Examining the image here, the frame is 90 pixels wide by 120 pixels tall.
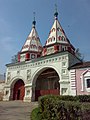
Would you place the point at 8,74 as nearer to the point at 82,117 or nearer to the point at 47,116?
the point at 47,116

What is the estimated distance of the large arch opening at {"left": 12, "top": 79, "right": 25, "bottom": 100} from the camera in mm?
26781

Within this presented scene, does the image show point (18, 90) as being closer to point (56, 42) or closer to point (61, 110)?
point (56, 42)

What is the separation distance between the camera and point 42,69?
24125mm

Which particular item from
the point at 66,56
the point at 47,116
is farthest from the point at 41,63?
the point at 47,116

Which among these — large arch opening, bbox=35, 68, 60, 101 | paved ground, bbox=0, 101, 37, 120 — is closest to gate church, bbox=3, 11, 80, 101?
large arch opening, bbox=35, 68, 60, 101

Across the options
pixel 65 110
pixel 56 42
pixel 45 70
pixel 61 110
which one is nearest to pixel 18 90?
pixel 45 70

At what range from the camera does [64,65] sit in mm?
21516

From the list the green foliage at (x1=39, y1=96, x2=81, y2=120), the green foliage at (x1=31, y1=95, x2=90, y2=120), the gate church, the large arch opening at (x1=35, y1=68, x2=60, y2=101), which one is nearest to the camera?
the green foliage at (x1=31, y1=95, x2=90, y2=120)

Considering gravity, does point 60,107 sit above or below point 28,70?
below

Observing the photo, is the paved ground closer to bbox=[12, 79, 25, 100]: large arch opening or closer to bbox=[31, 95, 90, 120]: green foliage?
bbox=[31, 95, 90, 120]: green foliage

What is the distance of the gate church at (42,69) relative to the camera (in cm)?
2176

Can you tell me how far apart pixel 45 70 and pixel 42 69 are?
1536 mm

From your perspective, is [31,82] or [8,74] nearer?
[31,82]

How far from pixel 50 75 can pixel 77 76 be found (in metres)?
7.32
